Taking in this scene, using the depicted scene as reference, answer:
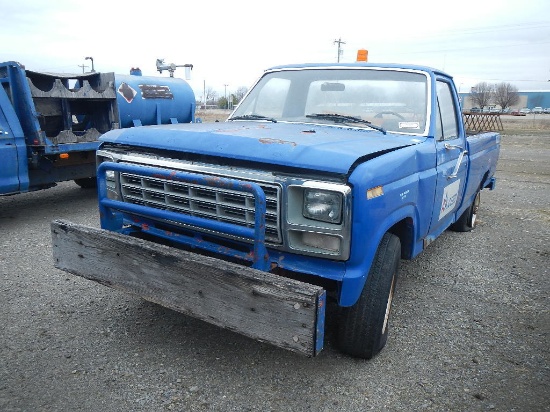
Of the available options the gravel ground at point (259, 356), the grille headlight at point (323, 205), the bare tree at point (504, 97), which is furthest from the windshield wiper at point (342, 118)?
the bare tree at point (504, 97)

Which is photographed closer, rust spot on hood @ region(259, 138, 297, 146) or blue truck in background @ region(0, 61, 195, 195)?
rust spot on hood @ region(259, 138, 297, 146)

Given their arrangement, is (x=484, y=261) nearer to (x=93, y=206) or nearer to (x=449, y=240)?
(x=449, y=240)

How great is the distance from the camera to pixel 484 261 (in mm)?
5129

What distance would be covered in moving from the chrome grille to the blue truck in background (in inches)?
142

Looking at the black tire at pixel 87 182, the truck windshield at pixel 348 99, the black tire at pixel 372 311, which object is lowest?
the black tire at pixel 87 182

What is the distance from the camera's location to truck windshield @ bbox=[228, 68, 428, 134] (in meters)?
3.77

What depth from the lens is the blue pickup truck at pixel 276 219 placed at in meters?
2.45

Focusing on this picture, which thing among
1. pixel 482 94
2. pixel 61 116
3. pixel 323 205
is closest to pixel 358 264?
pixel 323 205

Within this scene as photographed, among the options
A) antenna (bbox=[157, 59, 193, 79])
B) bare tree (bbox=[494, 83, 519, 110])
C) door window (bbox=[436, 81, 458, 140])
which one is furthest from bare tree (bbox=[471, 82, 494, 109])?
door window (bbox=[436, 81, 458, 140])

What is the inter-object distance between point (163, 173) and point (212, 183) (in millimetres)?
386

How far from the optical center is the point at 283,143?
2.72 meters

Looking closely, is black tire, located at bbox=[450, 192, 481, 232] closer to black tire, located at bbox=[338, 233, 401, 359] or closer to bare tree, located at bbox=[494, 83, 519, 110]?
black tire, located at bbox=[338, 233, 401, 359]

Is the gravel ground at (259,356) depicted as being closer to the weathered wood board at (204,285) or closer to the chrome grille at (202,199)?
the weathered wood board at (204,285)

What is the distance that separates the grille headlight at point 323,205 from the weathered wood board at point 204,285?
40 cm
